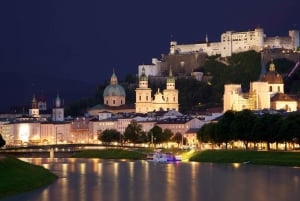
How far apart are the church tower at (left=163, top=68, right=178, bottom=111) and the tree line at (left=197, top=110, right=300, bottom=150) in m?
42.7

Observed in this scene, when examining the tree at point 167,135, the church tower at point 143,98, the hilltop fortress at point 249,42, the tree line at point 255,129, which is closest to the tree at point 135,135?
the tree at point 167,135

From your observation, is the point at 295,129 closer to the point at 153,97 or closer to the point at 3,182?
the point at 3,182

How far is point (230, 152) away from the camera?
224 ft

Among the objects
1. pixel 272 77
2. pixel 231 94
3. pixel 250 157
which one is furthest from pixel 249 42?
pixel 250 157

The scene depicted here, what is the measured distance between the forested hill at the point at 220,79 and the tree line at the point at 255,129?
1515 inches

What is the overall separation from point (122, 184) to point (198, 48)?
8284 cm

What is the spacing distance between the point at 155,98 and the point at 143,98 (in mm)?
1497

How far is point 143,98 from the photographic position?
4870 inches

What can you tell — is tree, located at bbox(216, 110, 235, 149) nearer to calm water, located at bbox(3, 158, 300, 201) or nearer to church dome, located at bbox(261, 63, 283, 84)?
calm water, located at bbox(3, 158, 300, 201)

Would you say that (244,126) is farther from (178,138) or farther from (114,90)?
(114,90)

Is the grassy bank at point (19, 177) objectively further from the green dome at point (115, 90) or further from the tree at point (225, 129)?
the green dome at point (115, 90)

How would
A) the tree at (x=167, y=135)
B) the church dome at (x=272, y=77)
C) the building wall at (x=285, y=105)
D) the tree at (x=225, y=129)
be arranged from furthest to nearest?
the church dome at (x=272, y=77) < the building wall at (x=285, y=105) < the tree at (x=167, y=135) < the tree at (x=225, y=129)

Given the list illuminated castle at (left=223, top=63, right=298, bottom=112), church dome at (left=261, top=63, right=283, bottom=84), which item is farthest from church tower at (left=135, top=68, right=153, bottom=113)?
church dome at (left=261, top=63, right=283, bottom=84)

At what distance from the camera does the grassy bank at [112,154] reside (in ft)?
263
